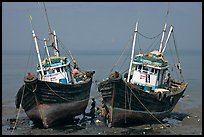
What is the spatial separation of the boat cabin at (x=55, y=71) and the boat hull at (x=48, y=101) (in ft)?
4.76

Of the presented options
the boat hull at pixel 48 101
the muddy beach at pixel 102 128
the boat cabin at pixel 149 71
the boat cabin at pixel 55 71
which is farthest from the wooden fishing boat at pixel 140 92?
the boat cabin at pixel 55 71

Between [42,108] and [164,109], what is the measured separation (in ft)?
28.1

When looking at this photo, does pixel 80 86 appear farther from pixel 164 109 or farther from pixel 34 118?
pixel 164 109

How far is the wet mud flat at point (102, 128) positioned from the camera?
25.8 m

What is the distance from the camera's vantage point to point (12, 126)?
27.7 metres

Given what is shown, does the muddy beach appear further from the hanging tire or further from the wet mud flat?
the hanging tire

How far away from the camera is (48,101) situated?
86.5 feet

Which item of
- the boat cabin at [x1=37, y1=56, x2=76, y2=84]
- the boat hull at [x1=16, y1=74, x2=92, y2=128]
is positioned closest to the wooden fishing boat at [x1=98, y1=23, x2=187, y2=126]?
the boat hull at [x1=16, y1=74, x2=92, y2=128]

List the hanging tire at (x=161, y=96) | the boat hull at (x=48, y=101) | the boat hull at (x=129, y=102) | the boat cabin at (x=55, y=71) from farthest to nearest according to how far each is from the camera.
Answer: the boat cabin at (x=55, y=71) < the hanging tire at (x=161, y=96) < the boat hull at (x=129, y=102) < the boat hull at (x=48, y=101)

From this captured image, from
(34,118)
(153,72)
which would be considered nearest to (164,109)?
(153,72)

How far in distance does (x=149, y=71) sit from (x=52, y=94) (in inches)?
287

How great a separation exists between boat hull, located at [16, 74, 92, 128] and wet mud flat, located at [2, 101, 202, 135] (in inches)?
26.0

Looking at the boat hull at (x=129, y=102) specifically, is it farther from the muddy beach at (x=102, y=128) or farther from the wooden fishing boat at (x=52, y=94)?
the wooden fishing boat at (x=52, y=94)

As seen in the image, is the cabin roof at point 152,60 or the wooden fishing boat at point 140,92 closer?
the wooden fishing boat at point 140,92
